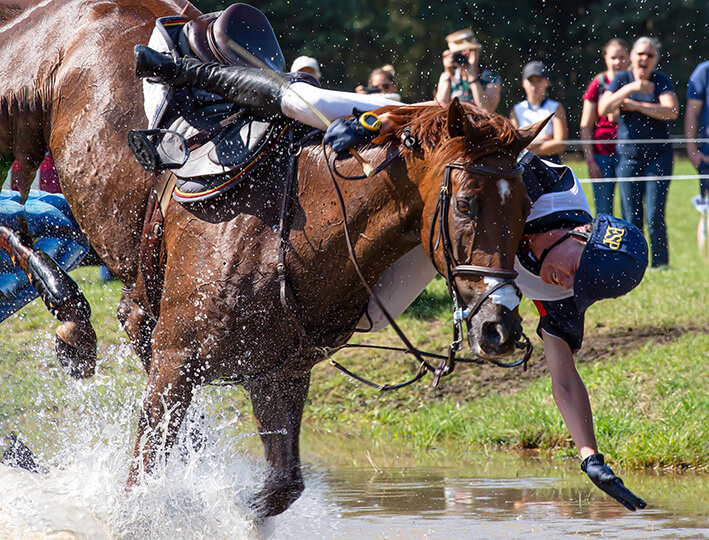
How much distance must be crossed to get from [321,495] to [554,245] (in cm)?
190

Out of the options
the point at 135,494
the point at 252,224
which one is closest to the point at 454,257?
the point at 252,224

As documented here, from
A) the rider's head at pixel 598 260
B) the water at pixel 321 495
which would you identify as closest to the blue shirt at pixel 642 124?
the water at pixel 321 495

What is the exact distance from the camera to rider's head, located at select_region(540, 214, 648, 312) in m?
3.87

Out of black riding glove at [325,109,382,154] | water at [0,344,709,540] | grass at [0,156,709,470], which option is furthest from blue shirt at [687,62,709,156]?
black riding glove at [325,109,382,154]

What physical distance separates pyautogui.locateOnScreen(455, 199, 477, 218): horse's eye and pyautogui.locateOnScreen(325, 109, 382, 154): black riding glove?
457 mm

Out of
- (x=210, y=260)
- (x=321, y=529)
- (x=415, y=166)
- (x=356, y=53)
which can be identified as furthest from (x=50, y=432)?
(x=356, y=53)

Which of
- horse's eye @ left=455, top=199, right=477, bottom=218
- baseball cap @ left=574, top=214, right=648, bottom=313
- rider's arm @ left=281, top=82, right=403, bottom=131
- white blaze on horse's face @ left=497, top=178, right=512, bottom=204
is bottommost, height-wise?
baseball cap @ left=574, top=214, right=648, bottom=313

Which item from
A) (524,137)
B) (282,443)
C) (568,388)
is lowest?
(282,443)

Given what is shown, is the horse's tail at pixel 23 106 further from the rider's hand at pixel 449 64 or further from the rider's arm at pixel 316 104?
the rider's hand at pixel 449 64

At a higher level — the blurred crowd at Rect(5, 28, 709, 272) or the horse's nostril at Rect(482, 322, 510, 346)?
the blurred crowd at Rect(5, 28, 709, 272)

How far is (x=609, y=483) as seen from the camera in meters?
3.92

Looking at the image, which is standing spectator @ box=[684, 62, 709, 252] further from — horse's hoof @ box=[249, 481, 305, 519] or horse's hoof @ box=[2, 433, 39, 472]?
horse's hoof @ box=[2, 433, 39, 472]

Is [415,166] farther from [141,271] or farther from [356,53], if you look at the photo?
[356,53]

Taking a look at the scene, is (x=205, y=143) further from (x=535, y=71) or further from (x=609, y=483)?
(x=535, y=71)
